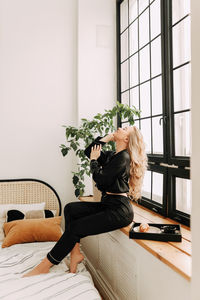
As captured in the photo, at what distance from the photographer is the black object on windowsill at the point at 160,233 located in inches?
67.4

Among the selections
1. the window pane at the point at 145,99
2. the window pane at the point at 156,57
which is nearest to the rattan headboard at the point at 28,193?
the window pane at the point at 145,99

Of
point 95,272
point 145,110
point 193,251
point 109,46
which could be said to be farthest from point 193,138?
point 109,46

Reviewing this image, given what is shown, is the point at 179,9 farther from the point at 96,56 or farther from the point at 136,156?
the point at 96,56

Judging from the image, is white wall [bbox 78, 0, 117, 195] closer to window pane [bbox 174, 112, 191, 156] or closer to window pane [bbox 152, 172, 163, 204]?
window pane [bbox 152, 172, 163, 204]

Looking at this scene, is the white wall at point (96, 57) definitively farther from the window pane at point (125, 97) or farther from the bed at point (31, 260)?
the bed at point (31, 260)

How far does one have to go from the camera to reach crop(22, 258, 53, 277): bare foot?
1.94 metres

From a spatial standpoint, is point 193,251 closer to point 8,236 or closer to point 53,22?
point 8,236

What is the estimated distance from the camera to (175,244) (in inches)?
66.1

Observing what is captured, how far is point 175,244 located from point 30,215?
1.66 metres

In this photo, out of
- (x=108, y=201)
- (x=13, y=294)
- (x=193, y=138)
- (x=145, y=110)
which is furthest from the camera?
(x=145, y=110)

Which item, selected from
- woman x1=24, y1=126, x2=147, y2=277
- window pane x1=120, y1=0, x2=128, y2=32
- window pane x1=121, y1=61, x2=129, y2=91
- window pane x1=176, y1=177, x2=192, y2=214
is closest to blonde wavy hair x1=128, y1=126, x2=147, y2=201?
woman x1=24, y1=126, x2=147, y2=277

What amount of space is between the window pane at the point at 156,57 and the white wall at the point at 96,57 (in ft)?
3.02

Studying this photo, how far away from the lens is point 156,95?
2.58 m

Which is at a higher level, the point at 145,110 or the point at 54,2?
the point at 54,2
